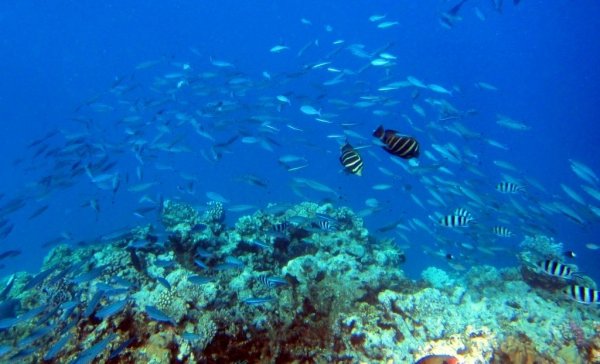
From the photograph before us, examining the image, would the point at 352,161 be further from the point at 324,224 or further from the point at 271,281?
the point at 324,224

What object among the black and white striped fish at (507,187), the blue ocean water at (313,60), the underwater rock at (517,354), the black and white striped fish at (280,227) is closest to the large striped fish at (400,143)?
the underwater rock at (517,354)

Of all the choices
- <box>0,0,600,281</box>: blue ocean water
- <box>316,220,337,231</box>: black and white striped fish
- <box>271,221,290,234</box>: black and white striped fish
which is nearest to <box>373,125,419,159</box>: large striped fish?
<box>271,221,290,234</box>: black and white striped fish

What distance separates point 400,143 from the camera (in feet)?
11.8

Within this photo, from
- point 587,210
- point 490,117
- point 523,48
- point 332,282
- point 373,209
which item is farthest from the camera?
point 523,48

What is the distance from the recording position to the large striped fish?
3561 millimetres

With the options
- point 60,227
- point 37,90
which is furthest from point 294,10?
point 60,227

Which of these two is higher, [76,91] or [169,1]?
[169,1]

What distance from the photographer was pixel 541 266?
6.18m

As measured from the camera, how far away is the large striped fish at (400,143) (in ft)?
11.7

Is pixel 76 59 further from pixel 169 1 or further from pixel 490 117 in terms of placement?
pixel 490 117

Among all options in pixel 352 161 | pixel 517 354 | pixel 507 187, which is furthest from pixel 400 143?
pixel 507 187

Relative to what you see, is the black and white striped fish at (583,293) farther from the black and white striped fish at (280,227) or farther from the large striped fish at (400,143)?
the black and white striped fish at (280,227)

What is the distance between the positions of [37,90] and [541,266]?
361 feet

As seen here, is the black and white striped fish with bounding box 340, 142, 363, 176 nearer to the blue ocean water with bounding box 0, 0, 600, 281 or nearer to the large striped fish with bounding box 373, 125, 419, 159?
the large striped fish with bounding box 373, 125, 419, 159
